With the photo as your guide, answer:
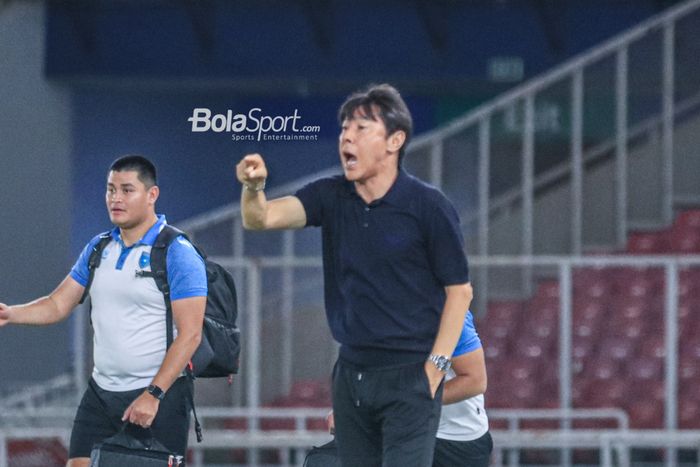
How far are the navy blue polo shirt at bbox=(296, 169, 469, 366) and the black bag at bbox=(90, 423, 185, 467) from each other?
1.32 meters

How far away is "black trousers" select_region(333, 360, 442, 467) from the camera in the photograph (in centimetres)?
485

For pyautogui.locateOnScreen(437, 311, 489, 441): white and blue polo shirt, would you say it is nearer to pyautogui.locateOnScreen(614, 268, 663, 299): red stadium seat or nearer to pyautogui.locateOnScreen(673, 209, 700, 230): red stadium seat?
pyautogui.locateOnScreen(614, 268, 663, 299): red stadium seat

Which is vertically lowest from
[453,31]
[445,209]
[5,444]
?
[5,444]

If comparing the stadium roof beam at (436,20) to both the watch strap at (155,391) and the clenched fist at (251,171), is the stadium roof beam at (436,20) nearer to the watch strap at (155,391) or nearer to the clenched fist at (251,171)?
the watch strap at (155,391)

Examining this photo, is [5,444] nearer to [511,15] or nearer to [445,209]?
[445,209]

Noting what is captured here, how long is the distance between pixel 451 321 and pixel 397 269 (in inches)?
9.0

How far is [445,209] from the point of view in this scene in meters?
4.86

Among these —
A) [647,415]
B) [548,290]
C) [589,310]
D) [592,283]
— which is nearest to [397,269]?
[647,415]

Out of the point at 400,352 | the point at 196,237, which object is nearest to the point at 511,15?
the point at 196,237

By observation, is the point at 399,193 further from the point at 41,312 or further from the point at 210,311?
the point at 41,312

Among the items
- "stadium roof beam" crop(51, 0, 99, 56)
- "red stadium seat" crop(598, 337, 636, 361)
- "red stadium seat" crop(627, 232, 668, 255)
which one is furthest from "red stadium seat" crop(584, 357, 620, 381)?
"stadium roof beam" crop(51, 0, 99, 56)

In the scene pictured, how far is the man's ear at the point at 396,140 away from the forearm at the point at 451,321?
46 centimetres

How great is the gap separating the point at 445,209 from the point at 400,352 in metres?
0.46

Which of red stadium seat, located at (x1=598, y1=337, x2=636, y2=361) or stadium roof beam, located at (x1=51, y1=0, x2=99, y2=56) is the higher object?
stadium roof beam, located at (x1=51, y1=0, x2=99, y2=56)
